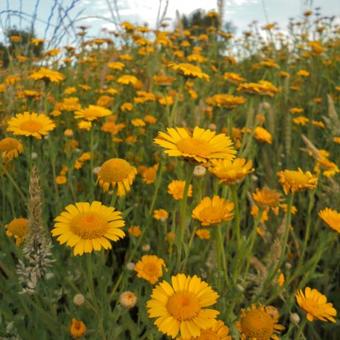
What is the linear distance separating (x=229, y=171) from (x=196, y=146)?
192 mm

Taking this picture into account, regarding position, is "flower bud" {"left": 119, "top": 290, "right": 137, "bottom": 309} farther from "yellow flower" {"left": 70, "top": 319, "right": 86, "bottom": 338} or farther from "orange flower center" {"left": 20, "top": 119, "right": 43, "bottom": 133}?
"orange flower center" {"left": 20, "top": 119, "right": 43, "bottom": 133}

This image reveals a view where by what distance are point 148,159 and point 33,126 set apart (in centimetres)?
85

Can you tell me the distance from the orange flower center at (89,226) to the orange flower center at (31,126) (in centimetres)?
60

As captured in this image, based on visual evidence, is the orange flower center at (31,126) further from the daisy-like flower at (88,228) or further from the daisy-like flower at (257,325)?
the daisy-like flower at (257,325)

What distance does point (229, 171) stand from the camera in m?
1.12

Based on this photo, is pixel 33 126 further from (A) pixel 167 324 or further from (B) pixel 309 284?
(B) pixel 309 284

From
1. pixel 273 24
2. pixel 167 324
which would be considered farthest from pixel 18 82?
pixel 273 24

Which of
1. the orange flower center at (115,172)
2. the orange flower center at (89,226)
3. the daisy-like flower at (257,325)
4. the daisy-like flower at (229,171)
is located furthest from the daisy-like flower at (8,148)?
the daisy-like flower at (257,325)

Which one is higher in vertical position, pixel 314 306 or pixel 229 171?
pixel 229 171

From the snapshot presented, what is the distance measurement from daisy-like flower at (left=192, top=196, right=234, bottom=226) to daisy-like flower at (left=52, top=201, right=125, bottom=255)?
25 cm

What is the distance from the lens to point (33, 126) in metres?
1.49

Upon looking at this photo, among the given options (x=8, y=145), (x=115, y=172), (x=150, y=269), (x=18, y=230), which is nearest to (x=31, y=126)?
(x=8, y=145)

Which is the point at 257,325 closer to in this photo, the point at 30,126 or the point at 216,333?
the point at 216,333

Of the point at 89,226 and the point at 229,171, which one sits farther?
the point at 229,171
